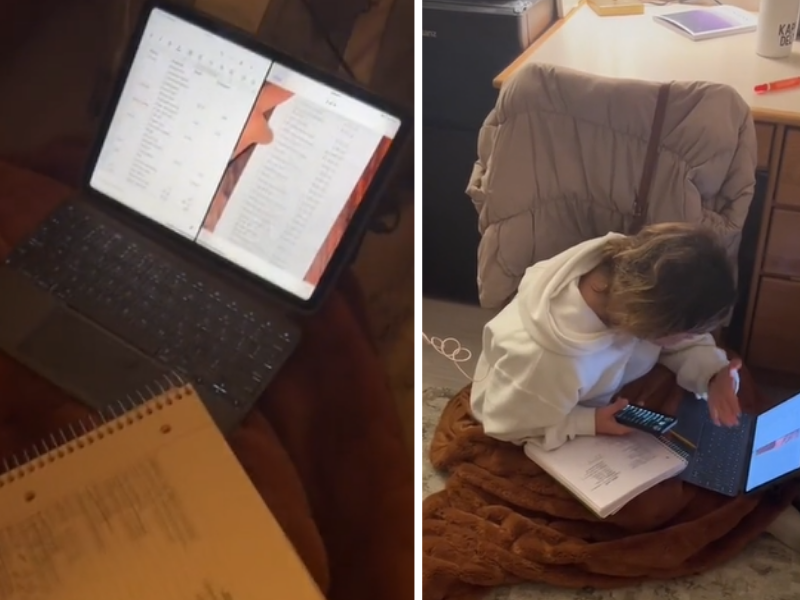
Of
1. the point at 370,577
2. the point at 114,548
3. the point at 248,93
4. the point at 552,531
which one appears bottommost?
the point at 552,531

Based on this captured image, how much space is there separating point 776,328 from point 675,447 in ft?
0.67

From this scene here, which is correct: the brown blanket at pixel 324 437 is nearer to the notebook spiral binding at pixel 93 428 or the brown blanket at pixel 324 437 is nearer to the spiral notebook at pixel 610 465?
the notebook spiral binding at pixel 93 428

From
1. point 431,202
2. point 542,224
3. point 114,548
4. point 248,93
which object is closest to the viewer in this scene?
point 114,548

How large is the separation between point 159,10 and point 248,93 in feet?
0.31

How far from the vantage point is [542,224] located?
109cm

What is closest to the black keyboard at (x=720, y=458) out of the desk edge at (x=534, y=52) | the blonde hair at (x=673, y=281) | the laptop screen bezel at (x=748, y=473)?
the laptop screen bezel at (x=748, y=473)

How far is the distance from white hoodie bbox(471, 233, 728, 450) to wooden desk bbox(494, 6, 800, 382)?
0.57 feet

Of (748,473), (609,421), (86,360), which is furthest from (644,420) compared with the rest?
(86,360)

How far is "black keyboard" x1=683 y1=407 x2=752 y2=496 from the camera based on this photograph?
109 centimetres

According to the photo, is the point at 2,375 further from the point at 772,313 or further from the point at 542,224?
the point at 772,313

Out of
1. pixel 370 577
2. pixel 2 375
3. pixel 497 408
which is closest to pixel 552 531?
pixel 497 408

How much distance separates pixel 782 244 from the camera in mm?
1058

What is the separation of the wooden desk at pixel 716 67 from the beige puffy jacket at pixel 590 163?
16 millimetres

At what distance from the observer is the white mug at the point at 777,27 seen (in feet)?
3.01
